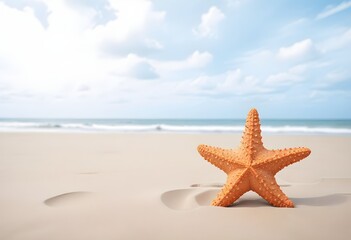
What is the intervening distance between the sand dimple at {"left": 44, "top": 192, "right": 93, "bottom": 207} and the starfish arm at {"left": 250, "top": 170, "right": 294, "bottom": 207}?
1.88m

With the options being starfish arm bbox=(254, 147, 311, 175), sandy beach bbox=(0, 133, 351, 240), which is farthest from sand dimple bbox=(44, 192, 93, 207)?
starfish arm bbox=(254, 147, 311, 175)

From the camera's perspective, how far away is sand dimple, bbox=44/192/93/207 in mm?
2924

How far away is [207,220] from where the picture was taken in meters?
2.38

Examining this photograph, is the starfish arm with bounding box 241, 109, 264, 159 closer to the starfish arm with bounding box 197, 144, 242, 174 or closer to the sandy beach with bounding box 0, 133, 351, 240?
the starfish arm with bounding box 197, 144, 242, 174

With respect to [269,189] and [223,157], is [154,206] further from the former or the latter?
[269,189]

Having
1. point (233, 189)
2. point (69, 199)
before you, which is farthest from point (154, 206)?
Answer: point (69, 199)

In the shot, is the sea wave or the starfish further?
the sea wave

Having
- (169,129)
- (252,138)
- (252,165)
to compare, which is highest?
(252,138)

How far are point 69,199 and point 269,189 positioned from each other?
2.27 m

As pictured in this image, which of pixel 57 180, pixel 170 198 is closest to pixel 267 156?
pixel 170 198

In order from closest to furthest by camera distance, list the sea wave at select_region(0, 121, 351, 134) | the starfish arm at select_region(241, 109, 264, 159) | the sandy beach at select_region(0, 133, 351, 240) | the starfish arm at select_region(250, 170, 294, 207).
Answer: the sandy beach at select_region(0, 133, 351, 240) < the starfish arm at select_region(250, 170, 294, 207) < the starfish arm at select_region(241, 109, 264, 159) < the sea wave at select_region(0, 121, 351, 134)

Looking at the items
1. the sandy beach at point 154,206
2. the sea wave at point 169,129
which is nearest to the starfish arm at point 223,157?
the sandy beach at point 154,206

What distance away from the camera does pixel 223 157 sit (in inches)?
115

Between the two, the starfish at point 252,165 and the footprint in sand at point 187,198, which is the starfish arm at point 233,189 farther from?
the footprint in sand at point 187,198
